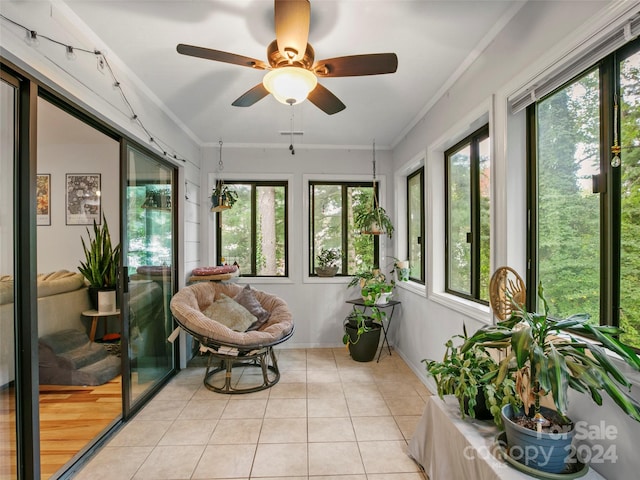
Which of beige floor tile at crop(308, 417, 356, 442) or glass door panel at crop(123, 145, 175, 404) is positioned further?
glass door panel at crop(123, 145, 175, 404)

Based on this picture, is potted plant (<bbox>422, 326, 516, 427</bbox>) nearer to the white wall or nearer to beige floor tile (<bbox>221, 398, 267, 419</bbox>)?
the white wall

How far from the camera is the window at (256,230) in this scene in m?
4.17

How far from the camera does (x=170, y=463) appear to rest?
193cm

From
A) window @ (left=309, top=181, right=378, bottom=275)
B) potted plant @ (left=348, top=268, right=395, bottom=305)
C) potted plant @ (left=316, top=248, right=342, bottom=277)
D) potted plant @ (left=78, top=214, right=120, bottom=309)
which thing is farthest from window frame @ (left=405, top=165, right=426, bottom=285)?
potted plant @ (left=78, top=214, right=120, bottom=309)

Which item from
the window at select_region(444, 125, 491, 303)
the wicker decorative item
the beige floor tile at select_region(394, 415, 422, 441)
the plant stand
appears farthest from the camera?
the plant stand

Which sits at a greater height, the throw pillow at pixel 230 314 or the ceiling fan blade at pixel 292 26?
the ceiling fan blade at pixel 292 26

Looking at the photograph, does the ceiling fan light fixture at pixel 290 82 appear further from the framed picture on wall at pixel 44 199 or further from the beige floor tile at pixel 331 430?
the framed picture on wall at pixel 44 199

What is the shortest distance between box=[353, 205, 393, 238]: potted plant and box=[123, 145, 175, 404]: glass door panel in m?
2.13

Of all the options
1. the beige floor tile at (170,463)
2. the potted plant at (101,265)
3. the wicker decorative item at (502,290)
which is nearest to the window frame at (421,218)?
the wicker decorative item at (502,290)

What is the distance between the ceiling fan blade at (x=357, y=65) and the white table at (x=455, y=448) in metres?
1.84

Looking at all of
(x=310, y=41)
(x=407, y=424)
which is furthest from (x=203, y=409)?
(x=310, y=41)

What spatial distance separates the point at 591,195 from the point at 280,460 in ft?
7.24

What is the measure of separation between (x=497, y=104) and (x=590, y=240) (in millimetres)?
974

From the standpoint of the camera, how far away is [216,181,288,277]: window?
13.7ft
